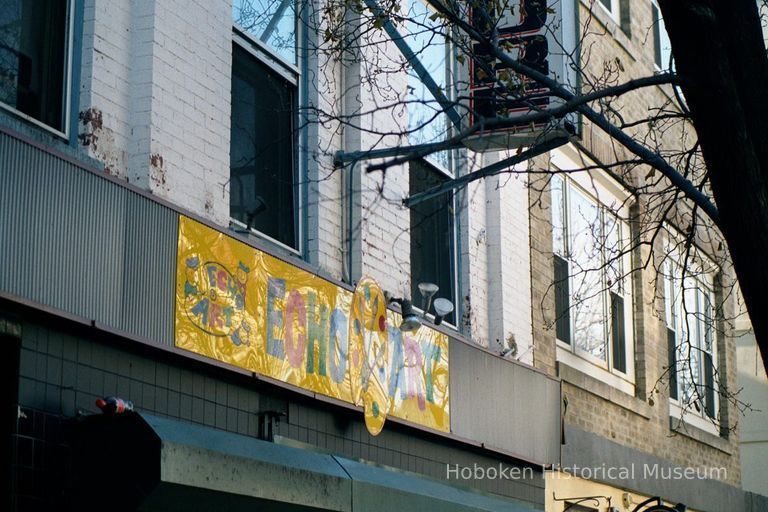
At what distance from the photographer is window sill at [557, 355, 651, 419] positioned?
1563 centimetres

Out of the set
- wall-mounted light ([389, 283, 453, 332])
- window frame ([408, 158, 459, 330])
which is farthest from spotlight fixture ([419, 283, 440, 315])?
window frame ([408, 158, 459, 330])

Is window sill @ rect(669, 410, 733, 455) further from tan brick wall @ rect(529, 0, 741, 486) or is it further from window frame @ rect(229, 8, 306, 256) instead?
window frame @ rect(229, 8, 306, 256)

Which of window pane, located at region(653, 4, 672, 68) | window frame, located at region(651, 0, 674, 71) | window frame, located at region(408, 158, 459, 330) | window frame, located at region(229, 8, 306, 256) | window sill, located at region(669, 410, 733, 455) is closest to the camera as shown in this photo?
window frame, located at region(229, 8, 306, 256)

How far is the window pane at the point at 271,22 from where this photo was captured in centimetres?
1088

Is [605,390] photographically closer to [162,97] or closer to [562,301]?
[562,301]

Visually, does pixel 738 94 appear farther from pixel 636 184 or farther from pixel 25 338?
pixel 636 184

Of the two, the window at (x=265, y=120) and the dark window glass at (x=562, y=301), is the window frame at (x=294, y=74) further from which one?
the dark window glass at (x=562, y=301)

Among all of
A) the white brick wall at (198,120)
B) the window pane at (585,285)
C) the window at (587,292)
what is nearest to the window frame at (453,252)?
the white brick wall at (198,120)

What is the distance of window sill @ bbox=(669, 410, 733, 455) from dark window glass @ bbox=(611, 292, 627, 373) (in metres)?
1.32

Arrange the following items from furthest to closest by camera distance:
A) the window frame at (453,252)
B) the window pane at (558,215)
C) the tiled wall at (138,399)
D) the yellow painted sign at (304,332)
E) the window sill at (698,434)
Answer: the window sill at (698,434) → the window pane at (558,215) → the window frame at (453,252) → the yellow painted sign at (304,332) → the tiled wall at (138,399)

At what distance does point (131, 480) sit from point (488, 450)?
588 cm

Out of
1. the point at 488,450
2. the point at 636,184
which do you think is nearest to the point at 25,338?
the point at 488,450

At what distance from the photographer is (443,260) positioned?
45.4 feet

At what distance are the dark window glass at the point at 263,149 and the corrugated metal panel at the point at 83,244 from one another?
5.14ft
